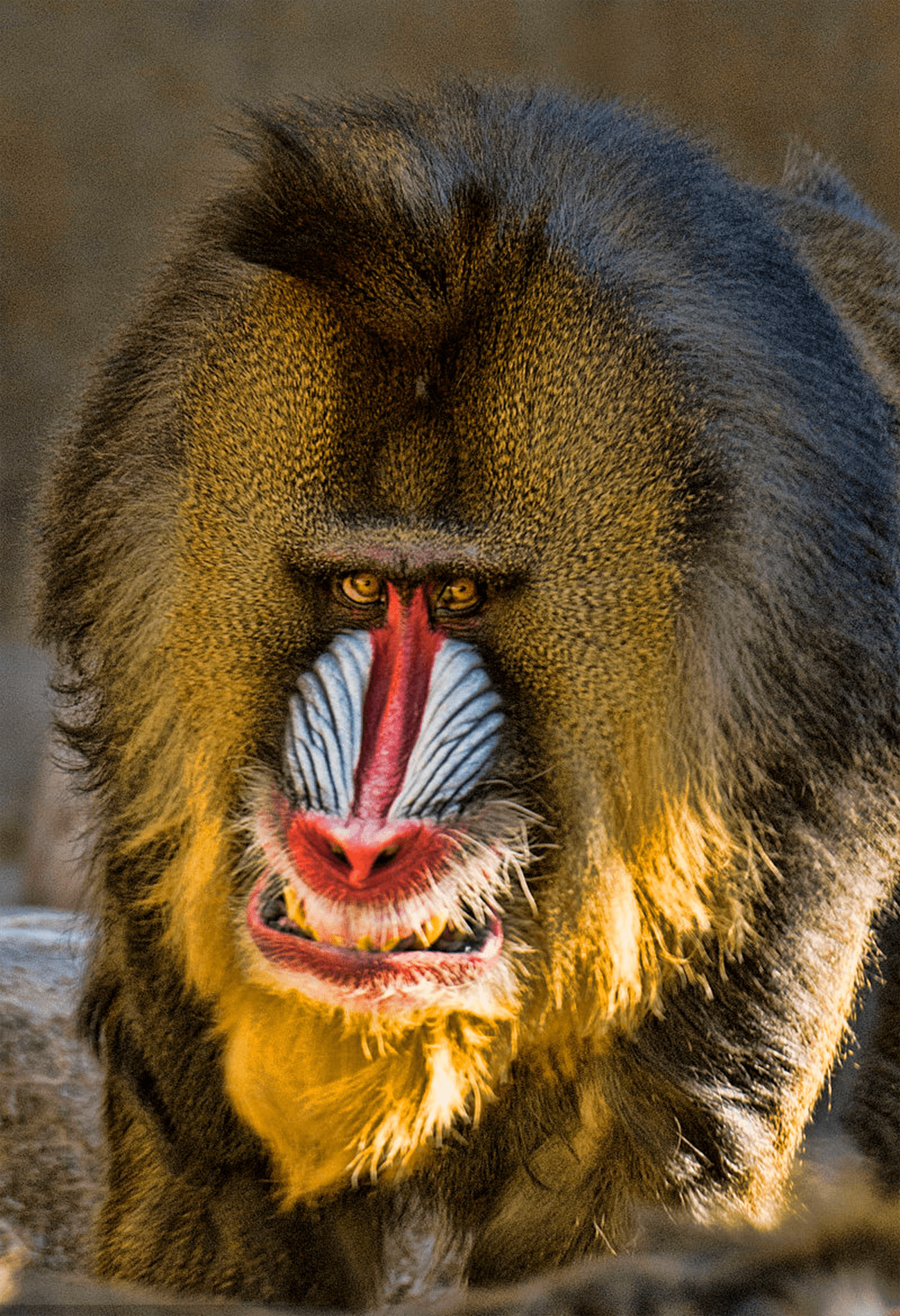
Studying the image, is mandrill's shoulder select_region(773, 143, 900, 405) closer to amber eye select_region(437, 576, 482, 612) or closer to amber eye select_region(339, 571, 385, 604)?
amber eye select_region(437, 576, 482, 612)

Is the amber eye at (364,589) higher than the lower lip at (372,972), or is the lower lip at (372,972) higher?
the amber eye at (364,589)

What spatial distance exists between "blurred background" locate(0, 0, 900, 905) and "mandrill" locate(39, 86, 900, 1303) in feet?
14.7

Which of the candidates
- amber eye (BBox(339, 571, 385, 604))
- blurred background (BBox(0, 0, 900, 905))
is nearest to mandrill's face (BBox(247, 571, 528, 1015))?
amber eye (BBox(339, 571, 385, 604))

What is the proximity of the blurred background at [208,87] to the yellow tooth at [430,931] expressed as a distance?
4746mm

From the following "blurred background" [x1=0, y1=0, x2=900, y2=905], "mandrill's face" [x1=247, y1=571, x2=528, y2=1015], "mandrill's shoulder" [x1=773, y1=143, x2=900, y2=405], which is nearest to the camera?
"mandrill's face" [x1=247, y1=571, x2=528, y2=1015]

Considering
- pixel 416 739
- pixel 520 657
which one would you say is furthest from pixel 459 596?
pixel 416 739

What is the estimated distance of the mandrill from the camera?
7.53 ft

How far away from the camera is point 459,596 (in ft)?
7.77

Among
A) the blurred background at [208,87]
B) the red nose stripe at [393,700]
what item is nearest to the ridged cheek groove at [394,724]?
the red nose stripe at [393,700]

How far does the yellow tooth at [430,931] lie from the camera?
2.21m

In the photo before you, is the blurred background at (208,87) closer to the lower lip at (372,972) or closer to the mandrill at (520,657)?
the mandrill at (520,657)

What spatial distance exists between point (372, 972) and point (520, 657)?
0.52 m

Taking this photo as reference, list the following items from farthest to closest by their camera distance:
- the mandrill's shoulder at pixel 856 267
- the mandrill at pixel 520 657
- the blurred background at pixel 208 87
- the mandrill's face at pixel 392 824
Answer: the blurred background at pixel 208 87, the mandrill's shoulder at pixel 856 267, the mandrill at pixel 520 657, the mandrill's face at pixel 392 824

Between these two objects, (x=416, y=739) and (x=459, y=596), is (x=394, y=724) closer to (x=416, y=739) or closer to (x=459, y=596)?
(x=416, y=739)
